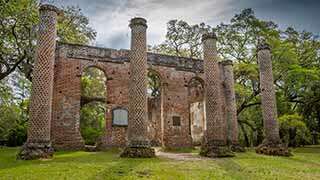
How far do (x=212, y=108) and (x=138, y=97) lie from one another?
4006mm

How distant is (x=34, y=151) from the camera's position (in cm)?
1227

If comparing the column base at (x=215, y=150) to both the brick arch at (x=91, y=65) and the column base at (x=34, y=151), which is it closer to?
the column base at (x=34, y=151)

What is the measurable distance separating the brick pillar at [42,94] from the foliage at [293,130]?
594 inches

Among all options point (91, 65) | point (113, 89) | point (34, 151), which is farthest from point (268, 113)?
point (34, 151)

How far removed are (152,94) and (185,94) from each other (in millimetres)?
8699

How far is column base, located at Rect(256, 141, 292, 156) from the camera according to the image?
16125mm

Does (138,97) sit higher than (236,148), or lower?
higher

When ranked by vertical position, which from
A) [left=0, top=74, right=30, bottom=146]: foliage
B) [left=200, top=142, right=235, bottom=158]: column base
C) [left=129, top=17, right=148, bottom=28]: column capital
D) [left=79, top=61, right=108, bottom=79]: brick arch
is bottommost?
[left=200, top=142, right=235, bottom=158]: column base

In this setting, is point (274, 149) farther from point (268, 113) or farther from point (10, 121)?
point (10, 121)

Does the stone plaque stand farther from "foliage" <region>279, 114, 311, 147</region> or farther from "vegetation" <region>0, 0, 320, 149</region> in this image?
"foliage" <region>279, 114, 311, 147</region>

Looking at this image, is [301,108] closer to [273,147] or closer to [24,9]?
[273,147]

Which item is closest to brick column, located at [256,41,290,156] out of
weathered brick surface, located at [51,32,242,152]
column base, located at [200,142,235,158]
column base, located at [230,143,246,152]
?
column base, located at [230,143,246,152]

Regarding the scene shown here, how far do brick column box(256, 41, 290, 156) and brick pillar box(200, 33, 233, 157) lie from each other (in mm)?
2670

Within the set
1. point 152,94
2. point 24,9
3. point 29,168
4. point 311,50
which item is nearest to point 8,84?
point 24,9
